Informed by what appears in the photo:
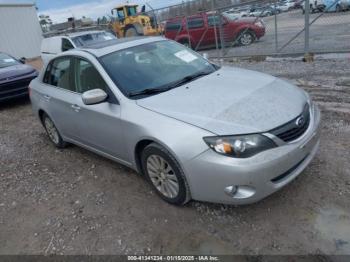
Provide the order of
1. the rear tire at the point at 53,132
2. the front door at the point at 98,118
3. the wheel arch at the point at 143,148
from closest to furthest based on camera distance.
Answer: the wheel arch at the point at 143,148
the front door at the point at 98,118
the rear tire at the point at 53,132

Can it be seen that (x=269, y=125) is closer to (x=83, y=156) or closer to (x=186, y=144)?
(x=186, y=144)

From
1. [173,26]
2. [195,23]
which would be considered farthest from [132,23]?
[195,23]

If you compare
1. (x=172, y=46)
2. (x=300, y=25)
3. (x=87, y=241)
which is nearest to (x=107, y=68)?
(x=172, y=46)

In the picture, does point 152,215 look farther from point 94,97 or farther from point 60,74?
point 60,74

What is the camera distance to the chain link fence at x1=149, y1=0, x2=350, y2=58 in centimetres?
1031

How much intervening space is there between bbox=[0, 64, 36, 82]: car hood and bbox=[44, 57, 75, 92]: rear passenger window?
3950mm

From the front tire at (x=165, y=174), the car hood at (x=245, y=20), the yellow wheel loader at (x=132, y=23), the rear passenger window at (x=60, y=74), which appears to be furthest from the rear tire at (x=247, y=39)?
the front tire at (x=165, y=174)

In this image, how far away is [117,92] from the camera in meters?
3.43

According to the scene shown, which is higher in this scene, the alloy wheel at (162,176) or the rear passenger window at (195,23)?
the rear passenger window at (195,23)

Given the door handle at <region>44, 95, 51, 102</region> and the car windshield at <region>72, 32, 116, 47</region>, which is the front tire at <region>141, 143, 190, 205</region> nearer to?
the door handle at <region>44, 95, 51, 102</region>

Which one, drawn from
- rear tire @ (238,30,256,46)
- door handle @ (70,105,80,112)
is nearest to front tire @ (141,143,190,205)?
door handle @ (70,105,80,112)

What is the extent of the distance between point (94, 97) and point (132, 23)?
55.6 feet

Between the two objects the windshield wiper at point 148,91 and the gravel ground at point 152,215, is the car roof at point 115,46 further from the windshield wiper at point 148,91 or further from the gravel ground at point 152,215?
the gravel ground at point 152,215

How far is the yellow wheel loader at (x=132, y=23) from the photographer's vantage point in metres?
18.8
